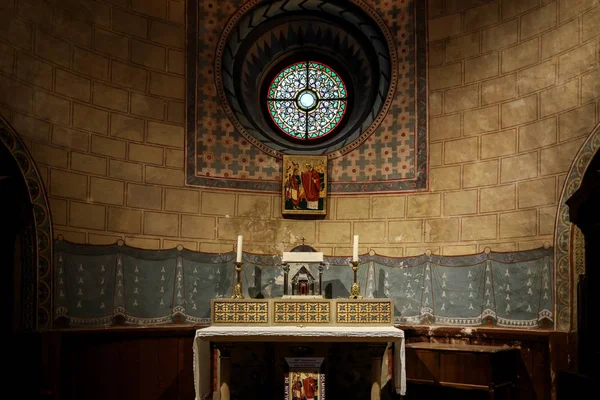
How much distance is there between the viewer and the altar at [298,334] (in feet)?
28.2

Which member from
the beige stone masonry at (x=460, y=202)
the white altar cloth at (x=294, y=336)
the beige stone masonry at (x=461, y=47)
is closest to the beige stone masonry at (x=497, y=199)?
the beige stone masonry at (x=460, y=202)

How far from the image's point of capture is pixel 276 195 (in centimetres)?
1076

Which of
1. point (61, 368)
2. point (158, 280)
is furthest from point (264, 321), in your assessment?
point (61, 368)

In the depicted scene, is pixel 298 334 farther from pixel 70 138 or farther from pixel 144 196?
pixel 70 138

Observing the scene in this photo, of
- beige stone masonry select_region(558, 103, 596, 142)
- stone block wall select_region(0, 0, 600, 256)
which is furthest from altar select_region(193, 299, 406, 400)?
beige stone masonry select_region(558, 103, 596, 142)

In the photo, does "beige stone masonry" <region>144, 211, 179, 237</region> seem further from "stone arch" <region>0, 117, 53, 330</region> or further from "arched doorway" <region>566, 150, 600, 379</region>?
"arched doorway" <region>566, 150, 600, 379</region>

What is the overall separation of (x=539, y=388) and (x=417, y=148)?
3.92 meters

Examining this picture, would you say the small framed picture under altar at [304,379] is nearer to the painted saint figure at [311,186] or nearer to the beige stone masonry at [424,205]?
the painted saint figure at [311,186]

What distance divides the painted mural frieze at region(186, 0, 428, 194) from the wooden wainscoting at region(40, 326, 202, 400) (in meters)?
2.52

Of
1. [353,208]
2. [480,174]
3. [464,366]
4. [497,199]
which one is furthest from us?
[353,208]

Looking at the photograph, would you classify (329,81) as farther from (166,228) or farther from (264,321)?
(264,321)

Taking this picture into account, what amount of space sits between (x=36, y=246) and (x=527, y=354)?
264 inches

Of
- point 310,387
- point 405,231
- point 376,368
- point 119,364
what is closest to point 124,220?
point 119,364

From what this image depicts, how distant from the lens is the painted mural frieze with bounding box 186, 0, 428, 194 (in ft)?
34.7
